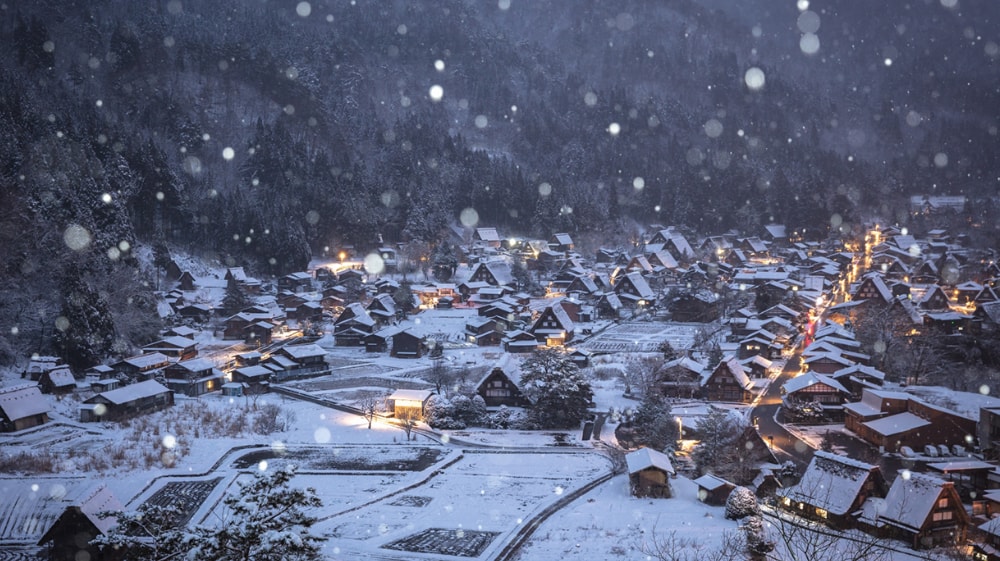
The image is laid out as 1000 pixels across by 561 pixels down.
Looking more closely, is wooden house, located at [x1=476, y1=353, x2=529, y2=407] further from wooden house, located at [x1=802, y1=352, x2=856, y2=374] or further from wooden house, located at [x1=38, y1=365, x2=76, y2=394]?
wooden house, located at [x1=38, y1=365, x2=76, y2=394]

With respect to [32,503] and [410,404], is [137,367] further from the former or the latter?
[410,404]

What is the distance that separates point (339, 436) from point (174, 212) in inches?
1406

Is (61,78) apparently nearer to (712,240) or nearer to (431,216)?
(431,216)

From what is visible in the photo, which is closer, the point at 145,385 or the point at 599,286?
the point at 145,385

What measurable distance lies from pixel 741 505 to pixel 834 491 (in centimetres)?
282

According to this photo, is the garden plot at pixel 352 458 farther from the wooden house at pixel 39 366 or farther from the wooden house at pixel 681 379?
the wooden house at pixel 39 366

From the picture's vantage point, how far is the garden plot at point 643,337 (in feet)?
110

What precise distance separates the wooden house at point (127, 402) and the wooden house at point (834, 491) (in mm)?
22449

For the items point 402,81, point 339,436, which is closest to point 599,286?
point 339,436

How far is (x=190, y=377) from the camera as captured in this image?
1051 inches

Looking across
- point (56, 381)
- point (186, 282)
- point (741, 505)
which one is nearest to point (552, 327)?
point (741, 505)

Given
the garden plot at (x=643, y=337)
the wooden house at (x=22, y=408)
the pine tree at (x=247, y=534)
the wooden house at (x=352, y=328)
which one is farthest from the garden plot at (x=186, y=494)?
the garden plot at (x=643, y=337)

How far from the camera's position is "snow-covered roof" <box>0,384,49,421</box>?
69.1 ft

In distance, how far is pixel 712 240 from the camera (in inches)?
2490
